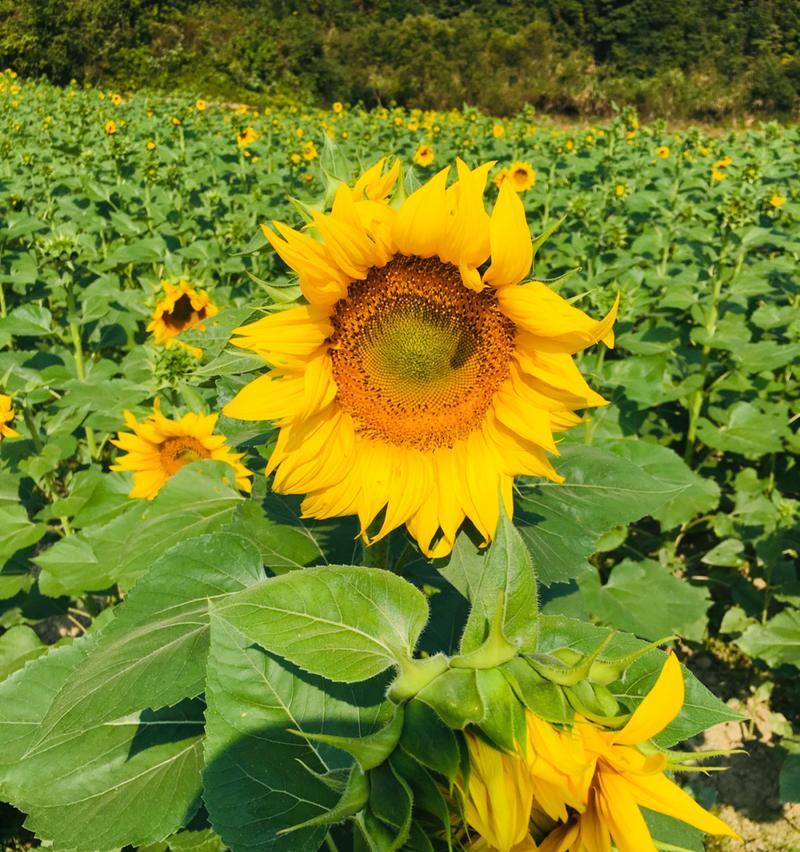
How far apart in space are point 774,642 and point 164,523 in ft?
6.37

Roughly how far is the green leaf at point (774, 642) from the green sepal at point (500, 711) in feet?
7.01

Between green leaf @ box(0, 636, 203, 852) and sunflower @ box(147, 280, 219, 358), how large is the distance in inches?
69.7

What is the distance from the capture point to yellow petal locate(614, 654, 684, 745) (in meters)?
0.60

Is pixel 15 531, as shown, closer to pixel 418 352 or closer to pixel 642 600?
pixel 418 352

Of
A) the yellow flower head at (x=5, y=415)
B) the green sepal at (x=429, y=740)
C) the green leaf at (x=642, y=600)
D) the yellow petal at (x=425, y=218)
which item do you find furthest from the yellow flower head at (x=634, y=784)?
the yellow flower head at (x=5, y=415)

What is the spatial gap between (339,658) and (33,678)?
0.92 metres

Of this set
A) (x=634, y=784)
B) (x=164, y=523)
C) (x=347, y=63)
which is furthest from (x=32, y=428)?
(x=347, y=63)

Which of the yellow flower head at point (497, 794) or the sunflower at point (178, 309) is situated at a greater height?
the yellow flower head at point (497, 794)

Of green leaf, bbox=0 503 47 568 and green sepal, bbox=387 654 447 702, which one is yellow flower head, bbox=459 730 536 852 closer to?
green sepal, bbox=387 654 447 702

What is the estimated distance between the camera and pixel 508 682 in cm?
59

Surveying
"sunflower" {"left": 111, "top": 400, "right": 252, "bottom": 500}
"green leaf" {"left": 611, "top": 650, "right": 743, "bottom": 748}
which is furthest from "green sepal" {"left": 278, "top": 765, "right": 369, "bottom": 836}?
"sunflower" {"left": 111, "top": 400, "right": 252, "bottom": 500}

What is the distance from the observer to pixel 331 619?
0.80 meters

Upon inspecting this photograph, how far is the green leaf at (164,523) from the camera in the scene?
1488 millimetres

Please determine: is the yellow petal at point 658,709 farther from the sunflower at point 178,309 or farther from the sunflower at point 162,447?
the sunflower at point 178,309
